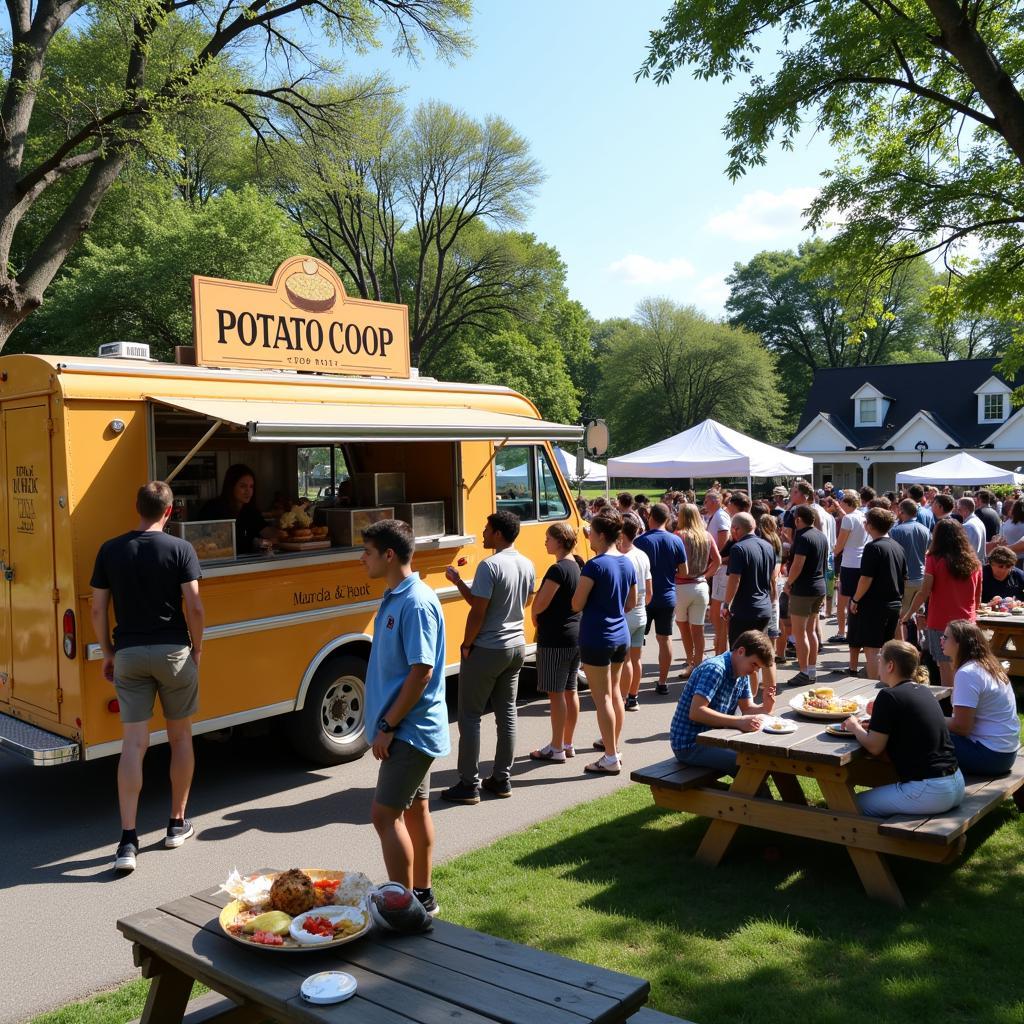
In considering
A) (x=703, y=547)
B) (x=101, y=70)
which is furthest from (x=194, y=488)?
(x=101, y=70)

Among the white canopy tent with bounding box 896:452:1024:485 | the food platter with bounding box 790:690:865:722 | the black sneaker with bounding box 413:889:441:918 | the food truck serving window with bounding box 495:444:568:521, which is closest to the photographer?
the black sneaker with bounding box 413:889:441:918

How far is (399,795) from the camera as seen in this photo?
13.2 ft

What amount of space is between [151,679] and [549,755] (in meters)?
3.12

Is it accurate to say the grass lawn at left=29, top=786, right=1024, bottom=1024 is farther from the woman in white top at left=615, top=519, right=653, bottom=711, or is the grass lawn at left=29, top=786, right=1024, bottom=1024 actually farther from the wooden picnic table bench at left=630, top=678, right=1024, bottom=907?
the woman in white top at left=615, top=519, right=653, bottom=711

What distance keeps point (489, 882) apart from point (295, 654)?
256 cm

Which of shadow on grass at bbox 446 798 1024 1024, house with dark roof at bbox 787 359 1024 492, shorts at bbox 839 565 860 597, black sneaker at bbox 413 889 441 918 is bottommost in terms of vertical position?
shadow on grass at bbox 446 798 1024 1024

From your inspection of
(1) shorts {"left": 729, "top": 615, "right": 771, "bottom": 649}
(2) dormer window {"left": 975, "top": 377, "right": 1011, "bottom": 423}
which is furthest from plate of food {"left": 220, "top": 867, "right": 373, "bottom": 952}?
(2) dormer window {"left": 975, "top": 377, "right": 1011, "bottom": 423}

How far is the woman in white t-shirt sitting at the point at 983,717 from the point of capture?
524 cm

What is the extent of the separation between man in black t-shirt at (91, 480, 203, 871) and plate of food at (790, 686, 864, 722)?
149 inches

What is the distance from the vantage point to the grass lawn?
376cm

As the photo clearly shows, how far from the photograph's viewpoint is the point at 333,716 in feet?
23.7

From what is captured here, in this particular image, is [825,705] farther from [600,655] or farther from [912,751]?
[600,655]

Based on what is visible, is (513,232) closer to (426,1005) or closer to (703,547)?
(703,547)

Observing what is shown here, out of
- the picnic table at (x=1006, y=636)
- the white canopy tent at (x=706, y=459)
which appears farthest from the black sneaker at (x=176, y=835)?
the white canopy tent at (x=706, y=459)
